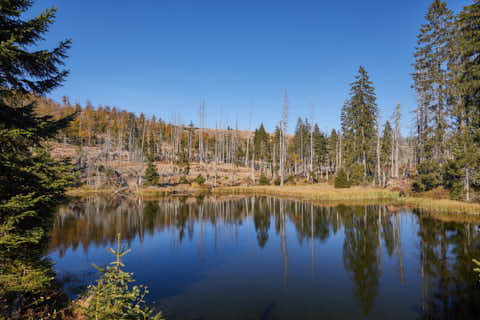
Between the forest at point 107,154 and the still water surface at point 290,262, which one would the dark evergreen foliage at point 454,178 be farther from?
the still water surface at point 290,262

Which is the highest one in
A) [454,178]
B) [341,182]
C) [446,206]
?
[454,178]

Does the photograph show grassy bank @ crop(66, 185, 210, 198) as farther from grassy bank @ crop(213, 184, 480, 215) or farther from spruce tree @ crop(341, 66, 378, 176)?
spruce tree @ crop(341, 66, 378, 176)

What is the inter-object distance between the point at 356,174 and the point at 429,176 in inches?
466

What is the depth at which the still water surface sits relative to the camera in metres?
8.22

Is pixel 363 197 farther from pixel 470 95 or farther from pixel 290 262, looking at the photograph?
pixel 290 262

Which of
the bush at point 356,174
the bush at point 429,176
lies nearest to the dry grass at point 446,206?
the bush at point 429,176

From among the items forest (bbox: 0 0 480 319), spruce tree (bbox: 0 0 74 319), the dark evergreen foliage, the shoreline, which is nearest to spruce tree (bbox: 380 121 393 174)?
forest (bbox: 0 0 480 319)

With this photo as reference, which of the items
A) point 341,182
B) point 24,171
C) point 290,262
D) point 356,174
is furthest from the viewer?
point 356,174

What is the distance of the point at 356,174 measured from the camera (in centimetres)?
3928

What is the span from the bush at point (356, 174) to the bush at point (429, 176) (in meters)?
9.45

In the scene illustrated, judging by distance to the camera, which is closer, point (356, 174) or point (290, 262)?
point (290, 262)

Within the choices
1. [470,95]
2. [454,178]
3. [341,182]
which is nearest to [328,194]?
[341,182]

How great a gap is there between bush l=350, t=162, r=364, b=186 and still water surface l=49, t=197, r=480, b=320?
Result: 1571 centimetres

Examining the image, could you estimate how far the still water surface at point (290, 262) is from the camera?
8.22 m
